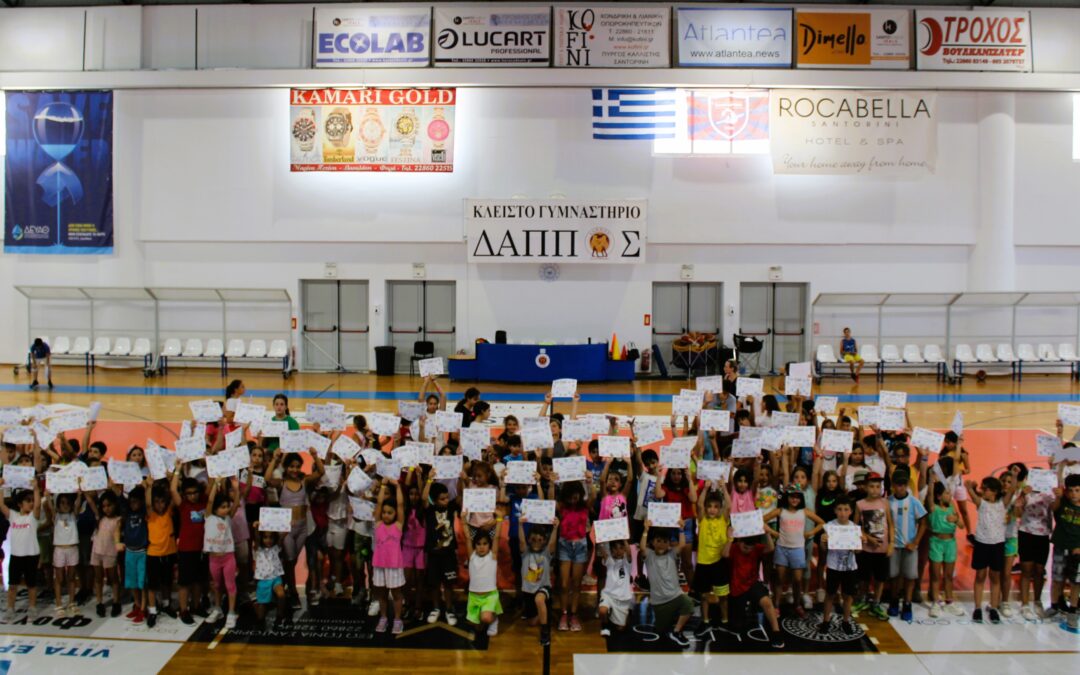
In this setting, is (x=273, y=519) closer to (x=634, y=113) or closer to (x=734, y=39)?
(x=634, y=113)

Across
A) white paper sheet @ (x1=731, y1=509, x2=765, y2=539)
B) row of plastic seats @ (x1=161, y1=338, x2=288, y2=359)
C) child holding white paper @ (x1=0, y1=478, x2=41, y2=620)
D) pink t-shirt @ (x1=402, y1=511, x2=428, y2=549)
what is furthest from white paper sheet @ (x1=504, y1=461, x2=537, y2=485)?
row of plastic seats @ (x1=161, y1=338, x2=288, y2=359)

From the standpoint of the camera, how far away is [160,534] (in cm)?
794

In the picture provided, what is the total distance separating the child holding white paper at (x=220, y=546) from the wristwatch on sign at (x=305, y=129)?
17.6 m

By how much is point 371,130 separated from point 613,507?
60.1ft

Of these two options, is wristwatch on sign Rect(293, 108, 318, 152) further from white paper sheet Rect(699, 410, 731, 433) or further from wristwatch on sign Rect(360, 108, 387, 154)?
white paper sheet Rect(699, 410, 731, 433)

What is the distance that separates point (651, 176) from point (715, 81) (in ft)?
10.4

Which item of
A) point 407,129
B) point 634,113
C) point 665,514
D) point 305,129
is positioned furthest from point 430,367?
point 305,129

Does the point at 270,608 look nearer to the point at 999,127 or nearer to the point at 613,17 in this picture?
the point at 613,17

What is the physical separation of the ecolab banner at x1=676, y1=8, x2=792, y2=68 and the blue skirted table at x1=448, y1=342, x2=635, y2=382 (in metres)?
8.86

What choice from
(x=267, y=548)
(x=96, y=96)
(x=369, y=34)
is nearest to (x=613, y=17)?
(x=369, y=34)

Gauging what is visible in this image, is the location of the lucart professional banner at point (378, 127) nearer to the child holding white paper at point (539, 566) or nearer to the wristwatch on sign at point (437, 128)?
the wristwatch on sign at point (437, 128)

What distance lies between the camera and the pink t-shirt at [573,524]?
8055 millimetres

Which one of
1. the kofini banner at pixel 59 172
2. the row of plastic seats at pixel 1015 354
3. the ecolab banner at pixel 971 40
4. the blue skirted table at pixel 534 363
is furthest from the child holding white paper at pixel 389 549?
the ecolab banner at pixel 971 40

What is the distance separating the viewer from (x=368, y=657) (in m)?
7.39
